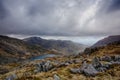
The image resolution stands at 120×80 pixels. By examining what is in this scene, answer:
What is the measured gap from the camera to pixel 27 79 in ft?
192

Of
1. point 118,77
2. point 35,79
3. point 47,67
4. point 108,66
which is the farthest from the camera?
point 47,67

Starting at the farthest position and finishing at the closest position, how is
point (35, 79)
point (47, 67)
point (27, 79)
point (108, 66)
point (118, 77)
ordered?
point (47, 67)
point (108, 66)
point (118, 77)
point (35, 79)
point (27, 79)

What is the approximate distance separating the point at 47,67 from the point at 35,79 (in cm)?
3448

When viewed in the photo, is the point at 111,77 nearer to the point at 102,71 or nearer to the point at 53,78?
the point at 102,71

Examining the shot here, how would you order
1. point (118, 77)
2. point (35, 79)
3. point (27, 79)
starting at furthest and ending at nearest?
point (118, 77) → point (35, 79) → point (27, 79)

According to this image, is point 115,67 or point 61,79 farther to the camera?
point 115,67

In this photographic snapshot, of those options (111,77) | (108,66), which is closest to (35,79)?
(111,77)

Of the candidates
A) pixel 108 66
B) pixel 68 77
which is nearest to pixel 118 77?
pixel 108 66

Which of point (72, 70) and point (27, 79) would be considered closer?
point (27, 79)

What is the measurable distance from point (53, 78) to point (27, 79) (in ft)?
33.6

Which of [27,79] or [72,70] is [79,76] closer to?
[72,70]

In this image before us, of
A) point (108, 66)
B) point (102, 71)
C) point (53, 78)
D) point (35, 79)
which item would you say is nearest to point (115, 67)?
point (108, 66)

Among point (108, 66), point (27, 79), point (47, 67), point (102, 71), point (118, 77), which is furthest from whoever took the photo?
point (47, 67)

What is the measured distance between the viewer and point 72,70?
77.9m
